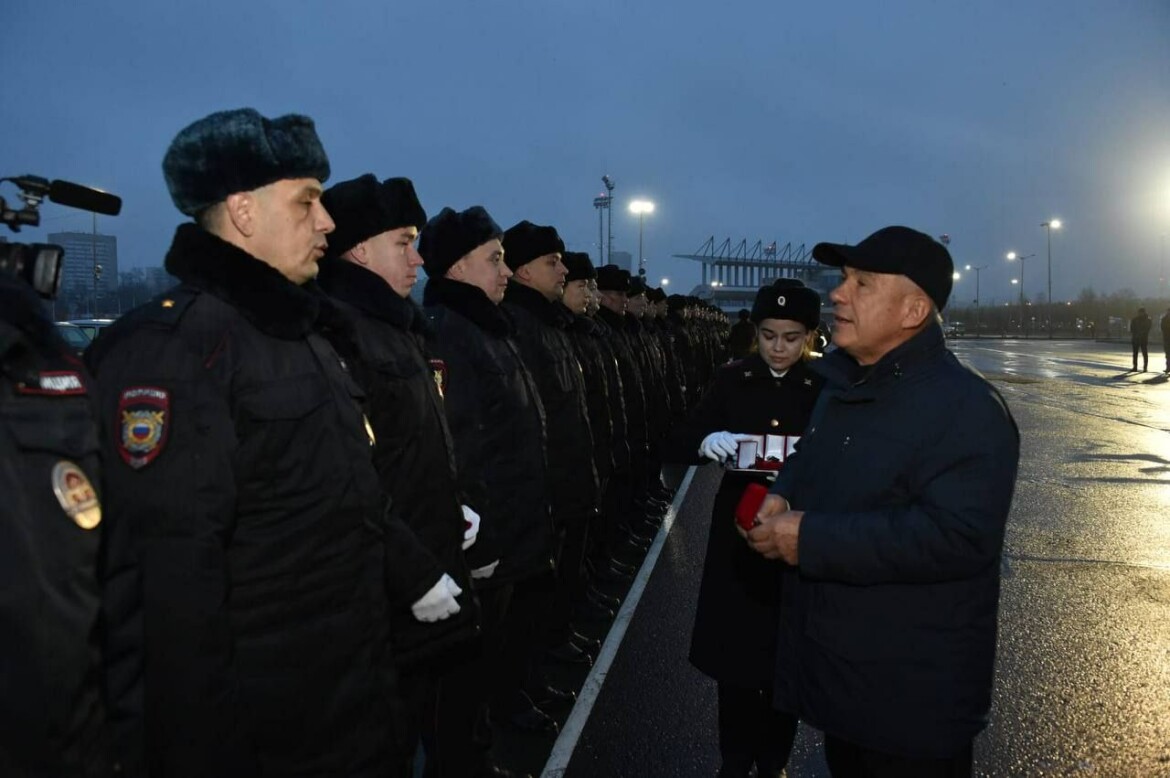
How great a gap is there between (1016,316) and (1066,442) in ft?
370

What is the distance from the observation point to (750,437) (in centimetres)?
408

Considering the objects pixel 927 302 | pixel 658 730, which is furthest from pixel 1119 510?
pixel 927 302

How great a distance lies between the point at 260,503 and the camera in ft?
7.29

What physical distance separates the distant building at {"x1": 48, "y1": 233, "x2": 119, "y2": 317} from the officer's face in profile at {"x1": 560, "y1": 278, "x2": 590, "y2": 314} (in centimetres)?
1319

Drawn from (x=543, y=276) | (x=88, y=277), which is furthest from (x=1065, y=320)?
(x=543, y=276)

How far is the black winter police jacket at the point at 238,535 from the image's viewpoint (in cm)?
200

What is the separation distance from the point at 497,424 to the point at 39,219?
2.45 m

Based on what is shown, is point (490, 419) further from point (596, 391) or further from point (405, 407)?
point (596, 391)

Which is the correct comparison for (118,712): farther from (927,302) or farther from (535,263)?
(535,263)

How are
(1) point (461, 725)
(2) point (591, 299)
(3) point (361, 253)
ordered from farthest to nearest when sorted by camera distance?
(2) point (591, 299), (1) point (461, 725), (3) point (361, 253)

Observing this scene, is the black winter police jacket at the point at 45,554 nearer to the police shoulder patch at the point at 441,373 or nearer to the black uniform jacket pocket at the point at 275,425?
the black uniform jacket pocket at the point at 275,425

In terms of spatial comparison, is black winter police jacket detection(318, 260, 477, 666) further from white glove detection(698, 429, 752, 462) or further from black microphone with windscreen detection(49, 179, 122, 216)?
white glove detection(698, 429, 752, 462)

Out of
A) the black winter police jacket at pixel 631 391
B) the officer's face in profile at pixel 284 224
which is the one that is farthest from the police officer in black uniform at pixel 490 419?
the black winter police jacket at pixel 631 391

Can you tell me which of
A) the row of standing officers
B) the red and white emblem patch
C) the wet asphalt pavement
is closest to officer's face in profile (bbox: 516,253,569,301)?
the row of standing officers
